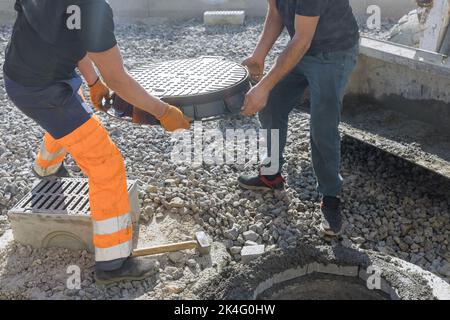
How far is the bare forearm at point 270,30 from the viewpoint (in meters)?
3.88

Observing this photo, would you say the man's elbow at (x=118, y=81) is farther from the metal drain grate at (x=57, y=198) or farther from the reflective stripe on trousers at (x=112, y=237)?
the metal drain grate at (x=57, y=198)

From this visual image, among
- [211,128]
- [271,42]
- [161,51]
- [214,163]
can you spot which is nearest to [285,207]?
[214,163]

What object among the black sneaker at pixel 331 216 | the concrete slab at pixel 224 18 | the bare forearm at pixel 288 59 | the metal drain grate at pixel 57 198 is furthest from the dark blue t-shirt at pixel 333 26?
the concrete slab at pixel 224 18

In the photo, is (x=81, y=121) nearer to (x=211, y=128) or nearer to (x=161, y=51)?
(x=211, y=128)

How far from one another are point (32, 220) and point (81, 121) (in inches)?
31.1

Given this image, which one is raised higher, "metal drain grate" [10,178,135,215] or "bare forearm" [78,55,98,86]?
"bare forearm" [78,55,98,86]

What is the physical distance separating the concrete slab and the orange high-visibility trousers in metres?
5.58

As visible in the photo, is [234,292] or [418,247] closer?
[234,292]

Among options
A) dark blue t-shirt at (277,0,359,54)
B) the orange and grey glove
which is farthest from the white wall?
the orange and grey glove

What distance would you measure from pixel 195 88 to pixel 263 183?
106cm

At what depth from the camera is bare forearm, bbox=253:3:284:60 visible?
3.88m

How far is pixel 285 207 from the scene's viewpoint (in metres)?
4.12

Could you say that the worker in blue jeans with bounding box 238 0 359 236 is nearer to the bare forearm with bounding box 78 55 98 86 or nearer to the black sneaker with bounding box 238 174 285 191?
the black sneaker with bounding box 238 174 285 191

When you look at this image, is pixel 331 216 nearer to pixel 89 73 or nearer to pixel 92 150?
pixel 92 150
